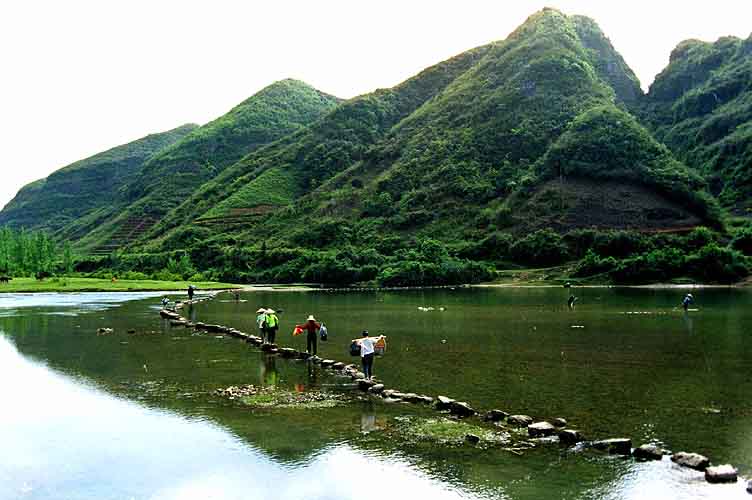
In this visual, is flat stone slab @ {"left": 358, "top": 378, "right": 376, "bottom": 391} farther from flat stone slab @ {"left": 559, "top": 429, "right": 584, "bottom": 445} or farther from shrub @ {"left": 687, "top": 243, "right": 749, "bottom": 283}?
shrub @ {"left": 687, "top": 243, "right": 749, "bottom": 283}

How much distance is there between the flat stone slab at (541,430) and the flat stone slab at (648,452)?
8.27ft

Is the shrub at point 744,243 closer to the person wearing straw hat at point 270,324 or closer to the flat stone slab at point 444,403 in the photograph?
the person wearing straw hat at point 270,324

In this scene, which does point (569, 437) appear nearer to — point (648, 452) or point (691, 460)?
point (648, 452)

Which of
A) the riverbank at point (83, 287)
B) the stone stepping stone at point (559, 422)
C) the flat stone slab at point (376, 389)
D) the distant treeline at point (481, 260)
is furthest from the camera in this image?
the distant treeline at point (481, 260)

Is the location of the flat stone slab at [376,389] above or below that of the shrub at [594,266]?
below

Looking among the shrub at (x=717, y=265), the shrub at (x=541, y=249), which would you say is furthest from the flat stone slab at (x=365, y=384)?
the shrub at (x=541, y=249)

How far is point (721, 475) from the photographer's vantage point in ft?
53.1

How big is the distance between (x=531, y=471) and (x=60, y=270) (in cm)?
16540

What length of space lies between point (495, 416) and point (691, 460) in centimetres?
649

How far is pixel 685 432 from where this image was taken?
67.0ft

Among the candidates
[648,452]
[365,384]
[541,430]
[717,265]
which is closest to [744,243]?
[717,265]

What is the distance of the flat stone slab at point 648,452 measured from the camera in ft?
59.3

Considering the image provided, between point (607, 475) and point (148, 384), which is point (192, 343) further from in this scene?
point (607, 475)

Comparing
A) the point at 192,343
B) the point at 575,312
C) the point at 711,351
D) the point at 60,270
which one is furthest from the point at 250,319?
the point at 60,270
